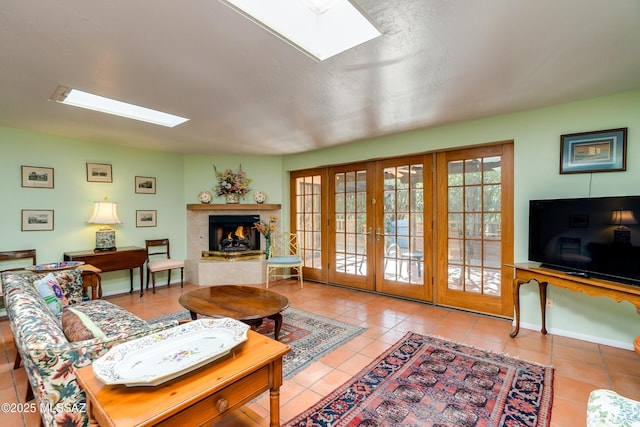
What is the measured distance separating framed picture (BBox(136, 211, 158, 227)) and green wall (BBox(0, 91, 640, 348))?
3.2 inches

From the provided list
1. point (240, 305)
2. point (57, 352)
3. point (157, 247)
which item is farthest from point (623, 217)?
point (157, 247)

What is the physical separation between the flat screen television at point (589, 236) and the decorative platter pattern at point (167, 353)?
278 cm

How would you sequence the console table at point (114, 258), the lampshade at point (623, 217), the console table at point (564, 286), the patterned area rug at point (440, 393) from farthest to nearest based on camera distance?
the console table at point (114, 258) → the lampshade at point (623, 217) → the console table at point (564, 286) → the patterned area rug at point (440, 393)

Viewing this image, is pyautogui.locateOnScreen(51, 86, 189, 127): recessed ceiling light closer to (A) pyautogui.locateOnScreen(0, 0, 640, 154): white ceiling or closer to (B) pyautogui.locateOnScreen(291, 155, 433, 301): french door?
(A) pyautogui.locateOnScreen(0, 0, 640, 154): white ceiling

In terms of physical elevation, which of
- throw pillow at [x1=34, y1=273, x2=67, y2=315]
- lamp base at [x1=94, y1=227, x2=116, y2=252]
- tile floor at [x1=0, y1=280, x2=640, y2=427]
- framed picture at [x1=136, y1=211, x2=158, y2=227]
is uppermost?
framed picture at [x1=136, y1=211, x2=158, y2=227]

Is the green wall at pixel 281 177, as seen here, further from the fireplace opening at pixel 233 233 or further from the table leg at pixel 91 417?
the table leg at pixel 91 417

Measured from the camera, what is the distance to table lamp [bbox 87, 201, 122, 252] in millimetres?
3977

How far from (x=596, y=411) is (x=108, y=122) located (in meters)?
4.48

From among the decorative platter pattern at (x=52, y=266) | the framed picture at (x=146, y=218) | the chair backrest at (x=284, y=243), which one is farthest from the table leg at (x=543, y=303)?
the framed picture at (x=146, y=218)

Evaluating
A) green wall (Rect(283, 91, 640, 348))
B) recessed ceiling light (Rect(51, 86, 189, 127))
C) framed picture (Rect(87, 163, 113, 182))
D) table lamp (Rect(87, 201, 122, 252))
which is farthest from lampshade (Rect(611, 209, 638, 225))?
framed picture (Rect(87, 163, 113, 182))

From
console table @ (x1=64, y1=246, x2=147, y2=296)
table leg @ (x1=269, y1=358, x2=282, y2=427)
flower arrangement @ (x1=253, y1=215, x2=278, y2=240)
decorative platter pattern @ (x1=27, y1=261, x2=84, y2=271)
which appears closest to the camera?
table leg @ (x1=269, y1=358, x2=282, y2=427)

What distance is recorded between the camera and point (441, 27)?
1.66 m

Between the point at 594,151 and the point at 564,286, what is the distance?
1.27 meters

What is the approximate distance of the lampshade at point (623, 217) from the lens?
220 centimetres
